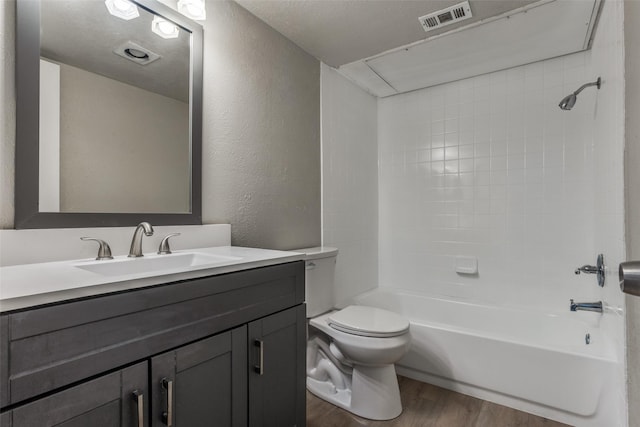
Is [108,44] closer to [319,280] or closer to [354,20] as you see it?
[354,20]

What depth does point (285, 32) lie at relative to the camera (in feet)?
6.37

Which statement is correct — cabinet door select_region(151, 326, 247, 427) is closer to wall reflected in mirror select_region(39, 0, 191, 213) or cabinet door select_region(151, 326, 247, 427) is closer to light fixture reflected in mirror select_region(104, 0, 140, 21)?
wall reflected in mirror select_region(39, 0, 191, 213)

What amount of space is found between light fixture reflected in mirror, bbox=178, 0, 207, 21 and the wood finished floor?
203 cm

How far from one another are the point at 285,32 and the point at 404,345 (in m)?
1.88

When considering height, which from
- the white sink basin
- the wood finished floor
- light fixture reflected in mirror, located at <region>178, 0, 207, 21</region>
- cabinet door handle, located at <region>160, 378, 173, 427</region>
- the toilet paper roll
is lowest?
the wood finished floor

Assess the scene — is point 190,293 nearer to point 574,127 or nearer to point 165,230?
point 165,230

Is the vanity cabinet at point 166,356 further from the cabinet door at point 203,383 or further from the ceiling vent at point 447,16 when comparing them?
the ceiling vent at point 447,16

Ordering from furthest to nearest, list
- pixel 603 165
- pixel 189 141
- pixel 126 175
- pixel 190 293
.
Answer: pixel 603 165, pixel 189 141, pixel 126 175, pixel 190 293

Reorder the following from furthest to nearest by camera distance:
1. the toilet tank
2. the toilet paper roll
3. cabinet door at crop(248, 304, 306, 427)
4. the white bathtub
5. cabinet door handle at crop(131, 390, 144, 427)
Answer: the toilet tank < the white bathtub < cabinet door at crop(248, 304, 306, 427) < cabinet door handle at crop(131, 390, 144, 427) < the toilet paper roll

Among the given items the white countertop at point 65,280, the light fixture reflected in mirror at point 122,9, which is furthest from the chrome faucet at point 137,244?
the light fixture reflected in mirror at point 122,9

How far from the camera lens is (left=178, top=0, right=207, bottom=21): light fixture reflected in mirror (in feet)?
4.71

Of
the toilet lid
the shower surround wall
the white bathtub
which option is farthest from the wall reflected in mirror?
the shower surround wall

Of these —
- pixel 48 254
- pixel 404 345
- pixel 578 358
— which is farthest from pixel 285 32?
pixel 578 358

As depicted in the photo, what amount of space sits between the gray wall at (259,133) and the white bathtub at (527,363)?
105cm
